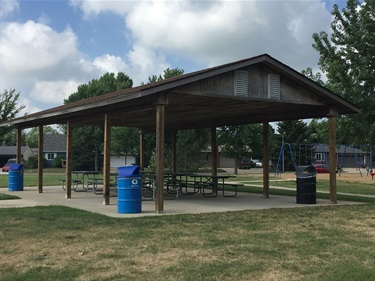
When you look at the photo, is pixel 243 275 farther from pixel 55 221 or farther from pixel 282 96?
pixel 282 96

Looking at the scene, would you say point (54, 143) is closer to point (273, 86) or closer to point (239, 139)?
point (239, 139)

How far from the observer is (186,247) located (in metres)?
6.97

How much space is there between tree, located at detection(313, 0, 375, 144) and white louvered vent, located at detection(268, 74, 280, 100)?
565 cm

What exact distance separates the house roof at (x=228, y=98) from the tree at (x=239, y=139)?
1215 inches

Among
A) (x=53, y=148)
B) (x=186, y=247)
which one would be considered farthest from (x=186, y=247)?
(x=53, y=148)

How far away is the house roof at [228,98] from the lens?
11.3m

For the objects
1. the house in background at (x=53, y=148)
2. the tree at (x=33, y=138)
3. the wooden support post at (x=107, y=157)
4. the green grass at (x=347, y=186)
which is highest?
the tree at (x=33, y=138)

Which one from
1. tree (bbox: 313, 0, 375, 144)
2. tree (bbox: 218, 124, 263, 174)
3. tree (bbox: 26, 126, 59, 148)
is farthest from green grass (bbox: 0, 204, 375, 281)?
tree (bbox: 26, 126, 59, 148)

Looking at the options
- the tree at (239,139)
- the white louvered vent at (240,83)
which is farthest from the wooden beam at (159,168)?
the tree at (239,139)

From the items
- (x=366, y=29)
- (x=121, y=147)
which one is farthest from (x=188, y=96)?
(x=121, y=147)

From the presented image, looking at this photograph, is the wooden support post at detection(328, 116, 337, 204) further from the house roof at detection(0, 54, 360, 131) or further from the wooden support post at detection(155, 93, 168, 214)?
the wooden support post at detection(155, 93, 168, 214)

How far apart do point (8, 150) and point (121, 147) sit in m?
25.4

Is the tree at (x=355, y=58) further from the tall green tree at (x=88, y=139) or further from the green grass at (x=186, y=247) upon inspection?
the tall green tree at (x=88, y=139)

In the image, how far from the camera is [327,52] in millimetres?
18828
